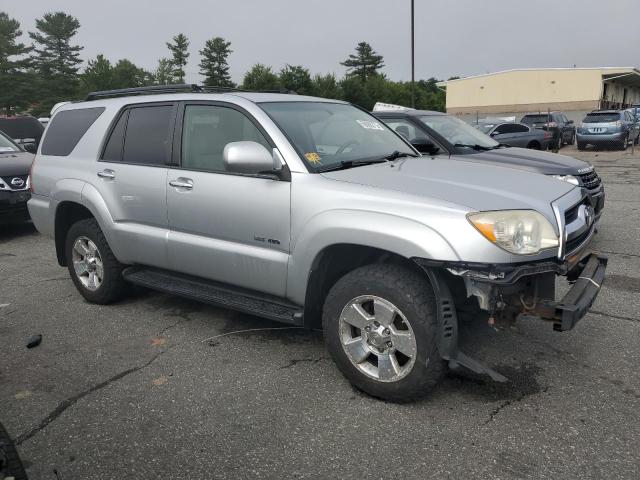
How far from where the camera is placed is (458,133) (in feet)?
25.0

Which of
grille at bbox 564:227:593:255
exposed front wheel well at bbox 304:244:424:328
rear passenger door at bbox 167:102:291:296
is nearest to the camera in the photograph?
grille at bbox 564:227:593:255

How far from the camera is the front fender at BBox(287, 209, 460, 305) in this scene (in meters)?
2.92

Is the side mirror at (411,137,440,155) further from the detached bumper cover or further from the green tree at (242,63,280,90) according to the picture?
the green tree at (242,63,280,90)

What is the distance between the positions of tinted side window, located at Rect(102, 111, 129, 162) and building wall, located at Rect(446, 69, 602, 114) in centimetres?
4757

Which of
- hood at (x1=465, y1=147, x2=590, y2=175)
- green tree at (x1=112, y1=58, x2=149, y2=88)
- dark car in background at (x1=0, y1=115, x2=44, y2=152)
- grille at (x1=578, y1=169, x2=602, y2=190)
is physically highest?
green tree at (x1=112, y1=58, x2=149, y2=88)

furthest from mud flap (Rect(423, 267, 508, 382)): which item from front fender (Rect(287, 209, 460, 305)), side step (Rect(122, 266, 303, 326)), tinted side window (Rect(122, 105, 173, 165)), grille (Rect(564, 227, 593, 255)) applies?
tinted side window (Rect(122, 105, 173, 165))

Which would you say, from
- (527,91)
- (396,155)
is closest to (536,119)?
(396,155)

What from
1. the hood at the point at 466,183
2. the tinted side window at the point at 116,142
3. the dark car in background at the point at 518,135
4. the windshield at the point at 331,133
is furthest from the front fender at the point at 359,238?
the dark car in background at the point at 518,135

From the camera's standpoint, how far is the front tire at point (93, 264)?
4.80m

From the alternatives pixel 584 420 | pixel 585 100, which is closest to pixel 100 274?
pixel 584 420

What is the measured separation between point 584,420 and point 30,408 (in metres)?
3.10

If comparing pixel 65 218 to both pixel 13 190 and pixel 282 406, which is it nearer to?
pixel 282 406

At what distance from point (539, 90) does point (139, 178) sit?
5045 cm

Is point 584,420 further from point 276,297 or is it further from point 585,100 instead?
point 585,100
